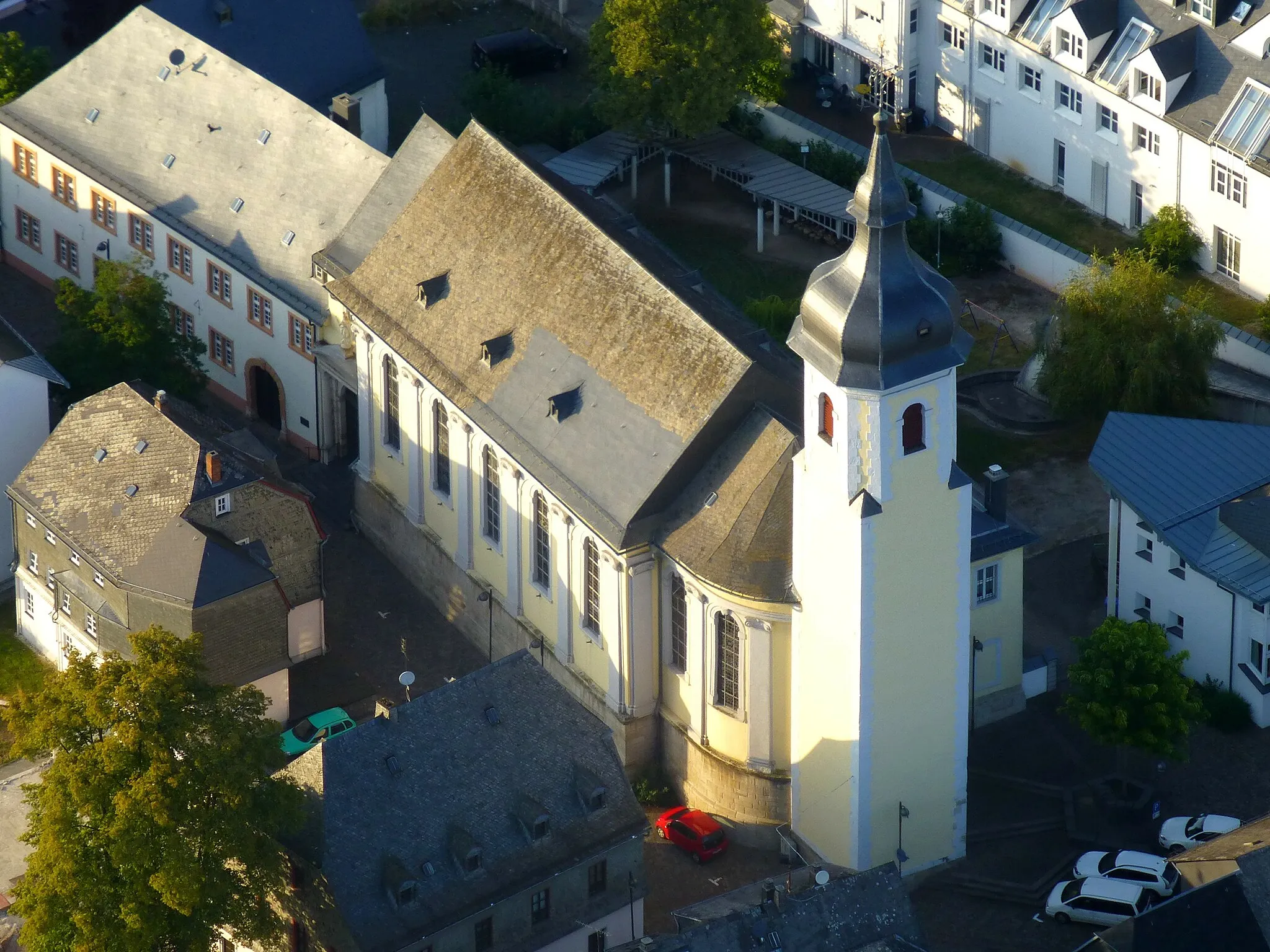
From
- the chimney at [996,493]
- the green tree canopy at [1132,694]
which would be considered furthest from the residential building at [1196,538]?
the chimney at [996,493]

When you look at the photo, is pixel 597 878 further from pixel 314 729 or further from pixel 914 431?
pixel 914 431

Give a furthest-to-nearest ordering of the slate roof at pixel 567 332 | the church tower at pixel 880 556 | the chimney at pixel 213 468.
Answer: the chimney at pixel 213 468, the slate roof at pixel 567 332, the church tower at pixel 880 556

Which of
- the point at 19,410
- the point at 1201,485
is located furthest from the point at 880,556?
the point at 19,410

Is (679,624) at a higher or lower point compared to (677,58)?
lower

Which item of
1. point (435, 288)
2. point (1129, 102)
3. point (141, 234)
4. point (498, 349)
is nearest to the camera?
point (498, 349)

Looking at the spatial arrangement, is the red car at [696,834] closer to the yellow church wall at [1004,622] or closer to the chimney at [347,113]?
the yellow church wall at [1004,622]

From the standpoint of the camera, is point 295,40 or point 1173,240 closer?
point 1173,240

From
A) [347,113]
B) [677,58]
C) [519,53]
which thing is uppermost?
[347,113]
